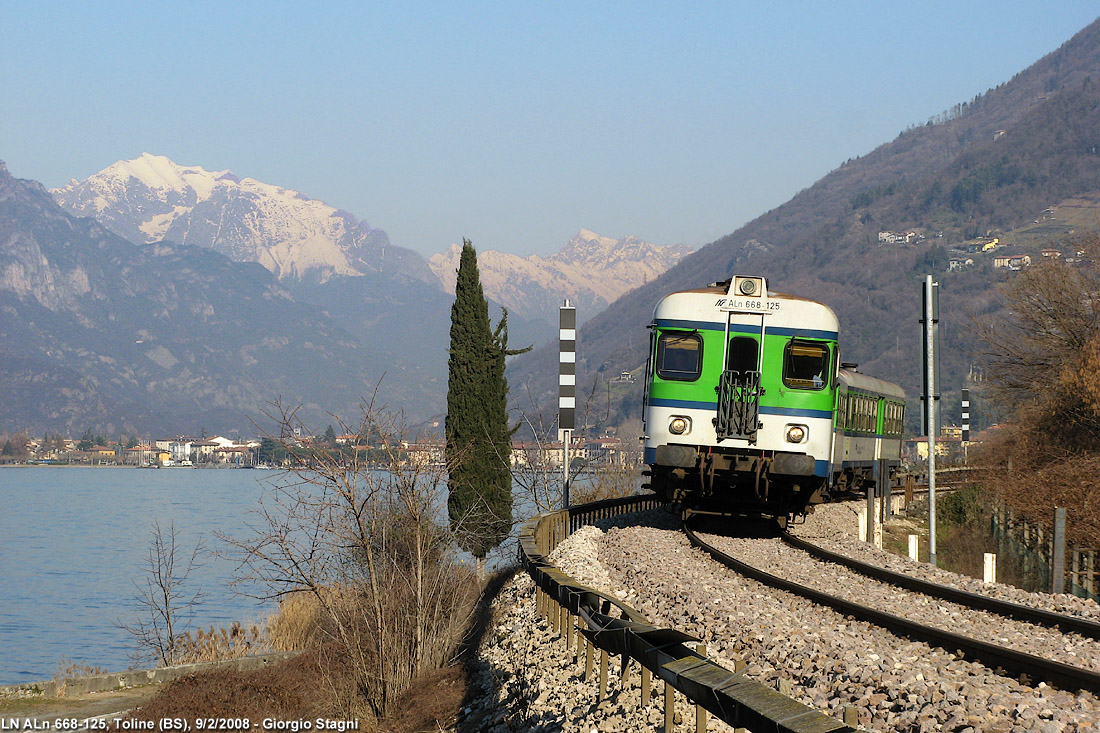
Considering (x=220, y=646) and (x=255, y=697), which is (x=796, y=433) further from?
(x=220, y=646)

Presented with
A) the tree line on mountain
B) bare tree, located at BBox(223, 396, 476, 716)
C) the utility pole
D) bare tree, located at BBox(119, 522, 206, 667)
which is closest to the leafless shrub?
the tree line on mountain

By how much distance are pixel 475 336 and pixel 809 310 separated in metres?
16.2

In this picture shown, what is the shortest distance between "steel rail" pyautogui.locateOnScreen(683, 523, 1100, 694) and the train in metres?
4.90

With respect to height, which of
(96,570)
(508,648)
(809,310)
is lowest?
(96,570)

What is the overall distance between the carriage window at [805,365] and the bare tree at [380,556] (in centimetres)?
598

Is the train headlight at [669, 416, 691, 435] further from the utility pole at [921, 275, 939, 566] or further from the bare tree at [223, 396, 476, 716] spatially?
the bare tree at [223, 396, 476, 716]

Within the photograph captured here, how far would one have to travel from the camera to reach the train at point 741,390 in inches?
729

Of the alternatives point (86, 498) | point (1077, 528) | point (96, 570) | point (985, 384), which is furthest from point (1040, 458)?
point (86, 498)

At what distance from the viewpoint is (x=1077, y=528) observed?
22.8 metres

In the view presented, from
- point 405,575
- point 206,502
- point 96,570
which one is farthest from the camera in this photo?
point 206,502

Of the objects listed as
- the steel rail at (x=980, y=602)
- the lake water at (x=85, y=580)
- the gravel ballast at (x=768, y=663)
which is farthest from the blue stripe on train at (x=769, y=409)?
the lake water at (x=85, y=580)

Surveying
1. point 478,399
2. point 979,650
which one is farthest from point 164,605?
point 979,650

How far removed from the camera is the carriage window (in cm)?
1869

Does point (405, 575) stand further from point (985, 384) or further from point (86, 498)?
point (86, 498)
